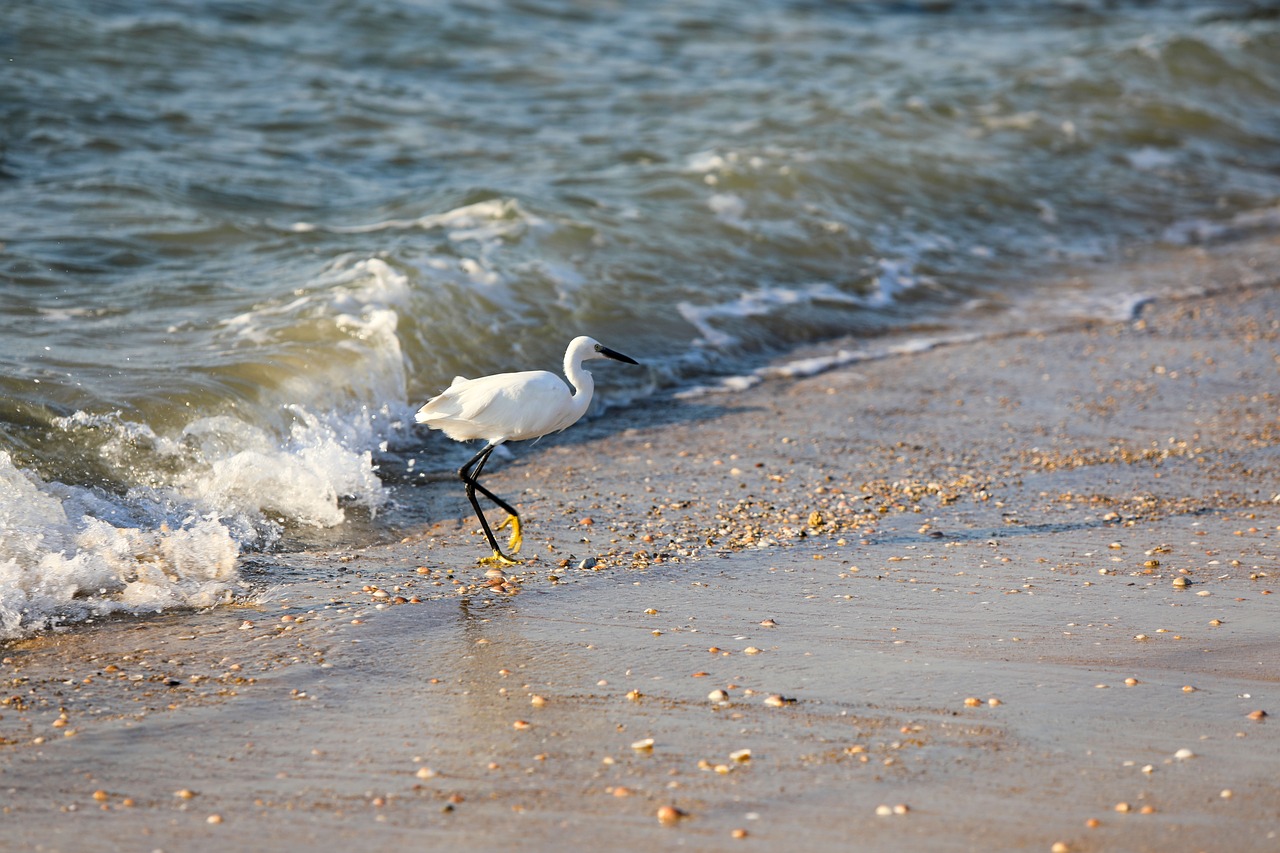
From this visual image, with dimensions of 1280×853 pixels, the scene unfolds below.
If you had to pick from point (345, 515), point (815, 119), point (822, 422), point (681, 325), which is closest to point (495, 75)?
point (815, 119)

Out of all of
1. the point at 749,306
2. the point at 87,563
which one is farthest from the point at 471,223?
the point at 87,563

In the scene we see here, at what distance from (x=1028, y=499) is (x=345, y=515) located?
2881 millimetres

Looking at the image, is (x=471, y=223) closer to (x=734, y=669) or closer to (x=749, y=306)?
(x=749, y=306)

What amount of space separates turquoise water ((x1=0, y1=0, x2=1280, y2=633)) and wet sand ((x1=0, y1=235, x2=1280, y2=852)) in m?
0.70

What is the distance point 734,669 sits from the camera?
12.8ft

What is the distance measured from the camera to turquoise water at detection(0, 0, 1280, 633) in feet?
18.2

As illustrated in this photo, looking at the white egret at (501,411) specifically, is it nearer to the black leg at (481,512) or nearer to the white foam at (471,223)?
the black leg at (481,512)

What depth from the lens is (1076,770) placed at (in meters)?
3.27

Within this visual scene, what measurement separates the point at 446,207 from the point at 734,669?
623 cm

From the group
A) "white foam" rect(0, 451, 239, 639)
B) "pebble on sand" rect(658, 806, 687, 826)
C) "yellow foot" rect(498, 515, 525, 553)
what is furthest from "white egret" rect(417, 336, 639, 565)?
"pebble on sand" rect(658, 806, 687, 826)

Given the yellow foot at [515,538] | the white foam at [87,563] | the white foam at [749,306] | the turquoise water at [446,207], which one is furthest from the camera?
the white foam at [749,306]

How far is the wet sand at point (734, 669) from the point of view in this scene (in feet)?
10.1

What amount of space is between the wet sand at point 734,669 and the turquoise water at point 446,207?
0.70 meters

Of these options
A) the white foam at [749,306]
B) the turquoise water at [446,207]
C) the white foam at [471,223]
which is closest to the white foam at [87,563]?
the turquoise water at [446,207]
